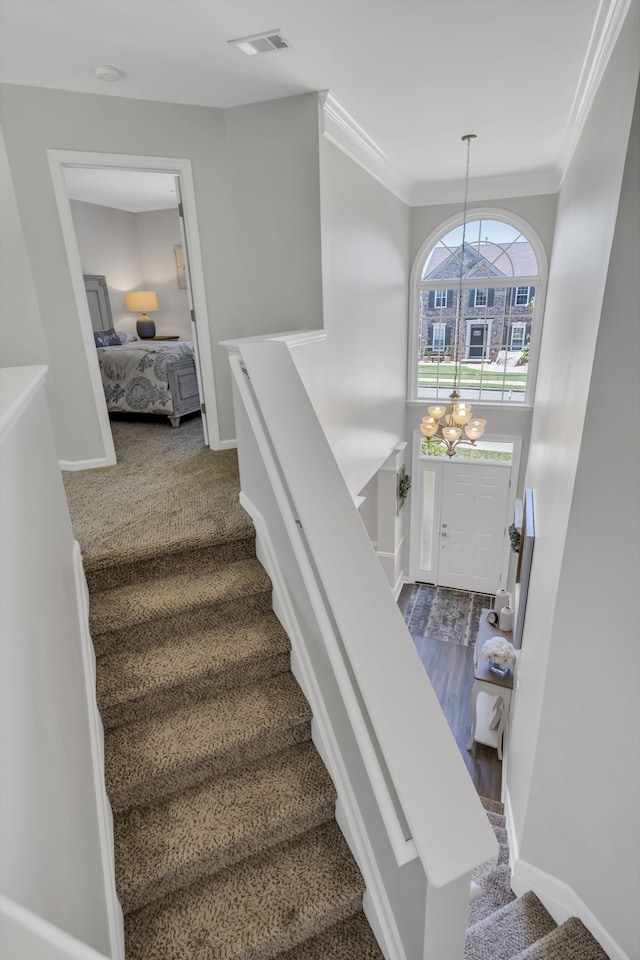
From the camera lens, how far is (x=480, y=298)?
6.17 m

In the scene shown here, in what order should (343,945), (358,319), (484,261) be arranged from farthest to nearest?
(484,261) < (358,319) < (343,945)

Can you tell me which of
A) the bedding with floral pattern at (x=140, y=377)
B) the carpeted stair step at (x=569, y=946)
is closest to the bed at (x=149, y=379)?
the bedding with floral pattern at (x=140, y=377)

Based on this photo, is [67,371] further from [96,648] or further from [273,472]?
[273,472]

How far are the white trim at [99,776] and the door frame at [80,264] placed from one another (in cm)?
166

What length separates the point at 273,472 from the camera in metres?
1.80

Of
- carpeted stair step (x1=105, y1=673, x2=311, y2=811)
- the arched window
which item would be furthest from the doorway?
carpeted stair step (x1=105, y1=673, x2=311, y2=811)

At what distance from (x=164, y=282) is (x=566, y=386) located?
20.9 ft

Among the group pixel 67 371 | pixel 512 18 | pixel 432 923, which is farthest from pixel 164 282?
pixel 432 923

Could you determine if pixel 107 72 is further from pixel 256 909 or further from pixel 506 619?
pixel 506 619

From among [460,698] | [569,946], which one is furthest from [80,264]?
[460,698]

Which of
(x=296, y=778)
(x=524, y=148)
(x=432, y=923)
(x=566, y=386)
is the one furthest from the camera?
(x=524, y=148)

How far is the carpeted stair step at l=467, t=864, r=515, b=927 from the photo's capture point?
2740mm

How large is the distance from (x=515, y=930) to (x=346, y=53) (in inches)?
171

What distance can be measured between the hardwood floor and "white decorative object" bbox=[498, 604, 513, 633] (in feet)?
3.00
